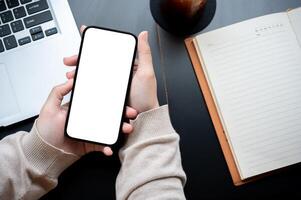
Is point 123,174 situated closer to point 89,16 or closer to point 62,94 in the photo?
point 62,94

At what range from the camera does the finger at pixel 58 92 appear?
614mm

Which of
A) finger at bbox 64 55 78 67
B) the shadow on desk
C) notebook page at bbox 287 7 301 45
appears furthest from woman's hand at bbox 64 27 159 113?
notebook page at bbox 287 7 301 45

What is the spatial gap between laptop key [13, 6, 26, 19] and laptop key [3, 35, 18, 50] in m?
0.04

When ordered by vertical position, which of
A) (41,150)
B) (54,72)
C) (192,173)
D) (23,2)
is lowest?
(192,173)

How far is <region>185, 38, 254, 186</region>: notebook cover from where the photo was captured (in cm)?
66

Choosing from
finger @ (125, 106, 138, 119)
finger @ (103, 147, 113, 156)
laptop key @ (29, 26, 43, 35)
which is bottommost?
finger @ (103, 147, 113, 156)

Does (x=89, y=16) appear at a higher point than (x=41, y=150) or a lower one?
higher

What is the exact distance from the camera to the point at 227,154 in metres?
0.66

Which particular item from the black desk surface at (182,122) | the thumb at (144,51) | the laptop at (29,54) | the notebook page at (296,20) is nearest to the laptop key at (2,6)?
the laptop at (29,54)

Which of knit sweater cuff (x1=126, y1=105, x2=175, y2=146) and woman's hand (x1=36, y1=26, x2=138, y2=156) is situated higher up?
woman's hand (x1=36, y1=26, x2=138, y2=156)

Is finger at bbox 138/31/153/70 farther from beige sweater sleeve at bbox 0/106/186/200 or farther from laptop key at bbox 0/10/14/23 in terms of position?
laptop key at bbox 0/10/14/23

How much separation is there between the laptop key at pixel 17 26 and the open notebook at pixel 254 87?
29 centimetres

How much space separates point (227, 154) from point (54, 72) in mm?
324

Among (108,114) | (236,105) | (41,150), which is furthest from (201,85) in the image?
(41,150)
